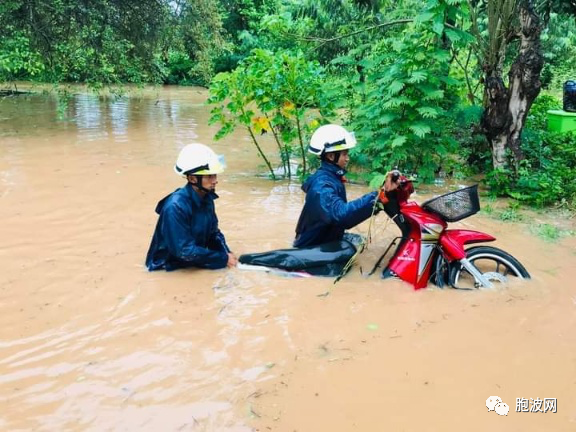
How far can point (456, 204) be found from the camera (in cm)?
424

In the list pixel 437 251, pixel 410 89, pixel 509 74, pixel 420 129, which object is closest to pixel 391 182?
pixel 437 251

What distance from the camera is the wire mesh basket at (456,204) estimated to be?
4148mm

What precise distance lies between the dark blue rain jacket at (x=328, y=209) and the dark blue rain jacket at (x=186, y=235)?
2.67 ft

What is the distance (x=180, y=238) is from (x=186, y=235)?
58mm

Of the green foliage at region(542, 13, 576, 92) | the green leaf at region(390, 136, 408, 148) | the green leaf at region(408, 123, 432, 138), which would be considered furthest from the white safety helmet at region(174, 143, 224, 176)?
the green foliage at region(542, 13, 576, 92)

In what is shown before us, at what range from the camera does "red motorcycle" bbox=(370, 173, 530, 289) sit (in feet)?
14.4

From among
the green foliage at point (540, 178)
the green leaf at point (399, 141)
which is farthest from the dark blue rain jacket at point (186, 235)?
the green foliage at point (540, 178)

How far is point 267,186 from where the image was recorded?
8.26 meters

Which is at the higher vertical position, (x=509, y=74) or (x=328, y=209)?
(x=509, y=74)

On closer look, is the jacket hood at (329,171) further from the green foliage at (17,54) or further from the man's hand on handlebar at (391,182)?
the green foliage at (17,54)

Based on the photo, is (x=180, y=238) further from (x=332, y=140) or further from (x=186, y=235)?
(x=332, y=140)

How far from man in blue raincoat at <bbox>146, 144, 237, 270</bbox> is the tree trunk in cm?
489

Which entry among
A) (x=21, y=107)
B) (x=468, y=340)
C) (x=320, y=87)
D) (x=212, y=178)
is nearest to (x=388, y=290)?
(x=468, y=340)

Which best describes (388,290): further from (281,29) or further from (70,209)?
(281,29)
